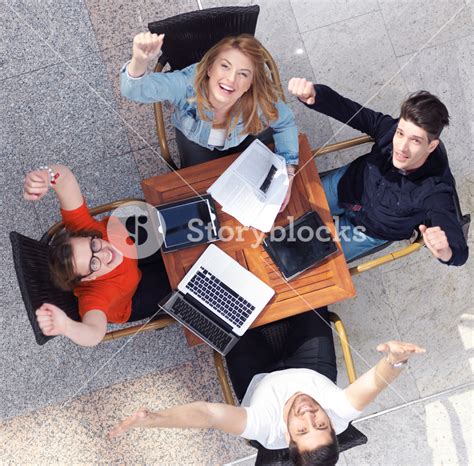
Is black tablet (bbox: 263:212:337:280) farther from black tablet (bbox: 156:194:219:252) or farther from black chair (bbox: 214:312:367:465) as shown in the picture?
black chair (bbox: 214:312:367:465)

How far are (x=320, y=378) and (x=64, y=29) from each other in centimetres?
193

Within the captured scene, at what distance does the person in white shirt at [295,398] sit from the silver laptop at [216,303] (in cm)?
20

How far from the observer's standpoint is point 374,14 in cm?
282

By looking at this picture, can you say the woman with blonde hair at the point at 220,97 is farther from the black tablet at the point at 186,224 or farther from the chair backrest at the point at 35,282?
the chair backrest at the point at 35,282

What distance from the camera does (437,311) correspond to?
279cm

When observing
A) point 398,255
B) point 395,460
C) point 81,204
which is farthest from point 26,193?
point 395,460

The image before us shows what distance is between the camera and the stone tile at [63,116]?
2.67m

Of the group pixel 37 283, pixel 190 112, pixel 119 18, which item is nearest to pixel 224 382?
pixel 37 283

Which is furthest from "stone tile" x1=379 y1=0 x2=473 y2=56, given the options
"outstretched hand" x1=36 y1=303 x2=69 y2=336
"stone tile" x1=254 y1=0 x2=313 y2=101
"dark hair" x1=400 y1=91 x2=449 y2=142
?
"outstretched hand" x1=36 y1=303 x2=69 y2=336

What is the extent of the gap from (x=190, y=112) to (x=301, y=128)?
75 cm

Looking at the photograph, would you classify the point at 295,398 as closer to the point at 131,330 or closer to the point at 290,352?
the point at 290,352

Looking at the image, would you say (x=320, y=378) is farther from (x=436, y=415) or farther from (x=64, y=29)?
(x=64, y=29)

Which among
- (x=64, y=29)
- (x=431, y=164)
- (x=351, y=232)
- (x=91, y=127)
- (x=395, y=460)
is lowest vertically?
(x=395, y=460)

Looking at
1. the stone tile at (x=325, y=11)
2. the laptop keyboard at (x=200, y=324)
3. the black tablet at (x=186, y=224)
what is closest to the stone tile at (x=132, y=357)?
the laptop keyboard at (x=200, y=324)
